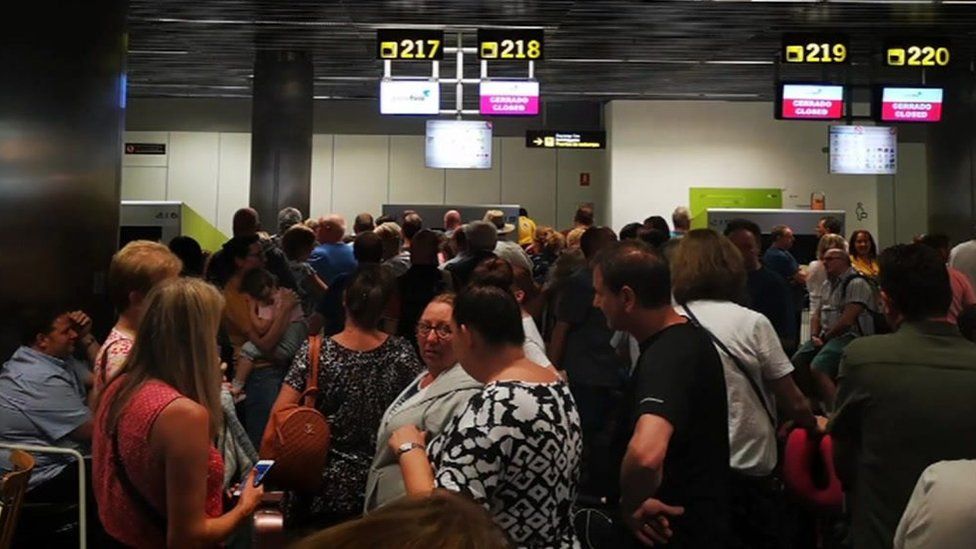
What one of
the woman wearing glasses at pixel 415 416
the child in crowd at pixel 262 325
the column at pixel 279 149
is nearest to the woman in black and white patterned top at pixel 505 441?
A: the woman wearing glasses at pixel 415 416

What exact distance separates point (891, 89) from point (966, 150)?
1495 mm

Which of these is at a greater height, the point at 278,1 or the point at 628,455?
the point at 278,1

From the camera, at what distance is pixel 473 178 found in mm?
17547

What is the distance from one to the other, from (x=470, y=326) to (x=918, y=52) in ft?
33.9

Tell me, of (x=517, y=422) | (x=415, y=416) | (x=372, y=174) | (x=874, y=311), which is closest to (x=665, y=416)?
(x=517, y=422)

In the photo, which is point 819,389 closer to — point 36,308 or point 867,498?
point 867,498

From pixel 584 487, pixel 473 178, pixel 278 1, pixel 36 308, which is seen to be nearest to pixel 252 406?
pixel 36 308

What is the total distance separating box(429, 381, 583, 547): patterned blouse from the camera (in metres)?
2.15

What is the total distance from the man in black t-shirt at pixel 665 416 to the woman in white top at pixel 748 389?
53 centimetres

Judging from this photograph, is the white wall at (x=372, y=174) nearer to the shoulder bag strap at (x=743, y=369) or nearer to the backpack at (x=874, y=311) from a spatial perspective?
the backpack at (x=874, y=311)

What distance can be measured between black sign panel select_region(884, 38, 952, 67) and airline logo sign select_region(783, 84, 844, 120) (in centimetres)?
100

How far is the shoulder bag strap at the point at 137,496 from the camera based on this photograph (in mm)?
2455

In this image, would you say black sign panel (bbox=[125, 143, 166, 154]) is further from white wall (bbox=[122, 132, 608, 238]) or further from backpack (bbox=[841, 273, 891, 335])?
backpack (bbox=[841, 273, 891, 335])

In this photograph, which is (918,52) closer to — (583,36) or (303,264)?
(583,36)
